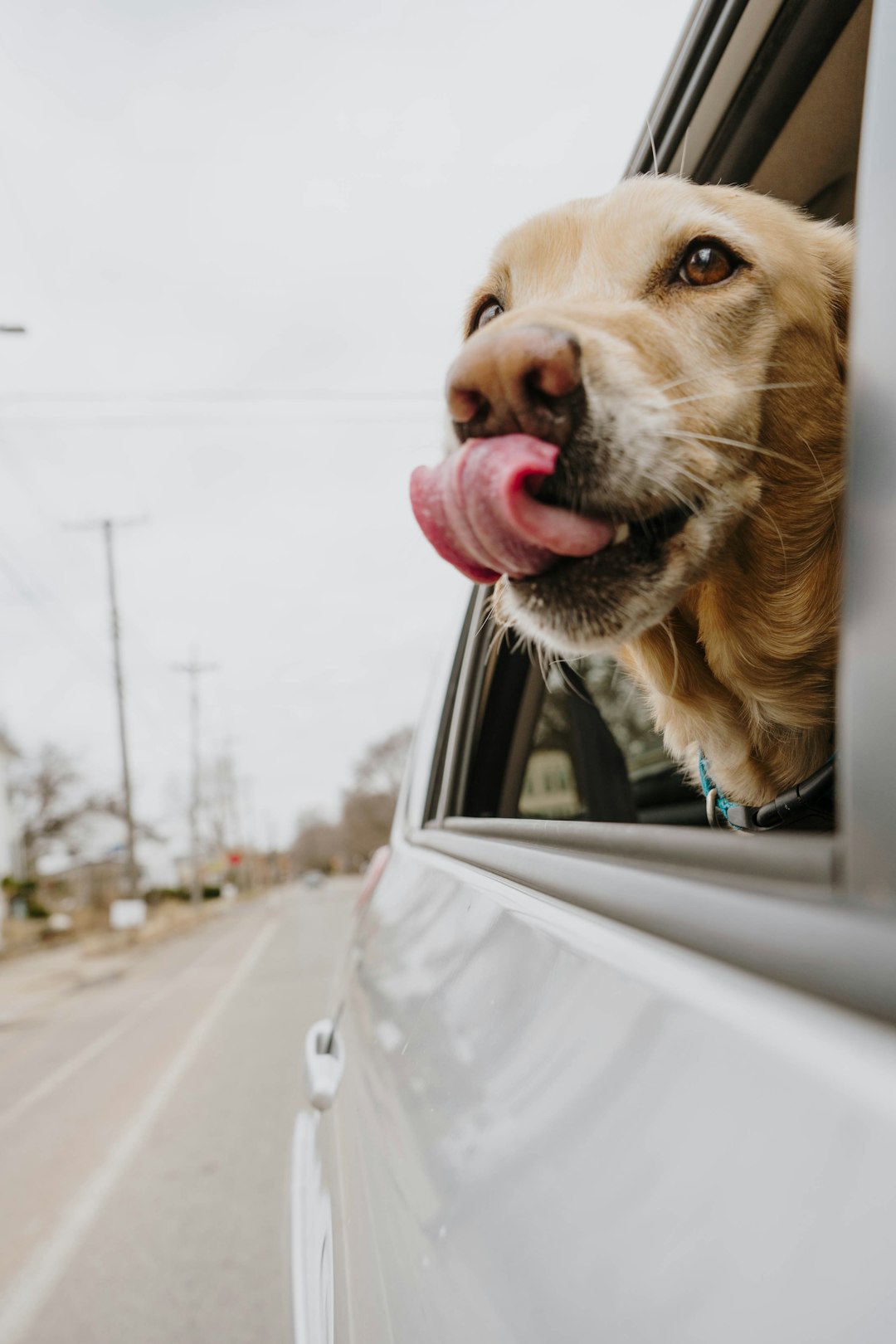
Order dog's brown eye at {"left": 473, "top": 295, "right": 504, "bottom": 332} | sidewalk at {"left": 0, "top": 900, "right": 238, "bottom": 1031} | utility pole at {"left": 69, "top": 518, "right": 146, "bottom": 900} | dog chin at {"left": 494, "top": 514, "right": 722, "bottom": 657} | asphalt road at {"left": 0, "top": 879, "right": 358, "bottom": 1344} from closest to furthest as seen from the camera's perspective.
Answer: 1. dog chin at {"left": 494, "top": 514, "right": 722, "bottom": 657}
2. dog's brown eye at {"left": 473, "top": 295, "right": 504, "bottom": 332}
3. asphalt road at {"left": 0, "top": 879, "right": 358, "bottom": 1344}
4. sidewalk at {"left": 0, "top": 900, "right": 238, "bottom": 1031}
5. utility pole at {"left": 69, "top": 518, "right": 146, "bottom": 900}

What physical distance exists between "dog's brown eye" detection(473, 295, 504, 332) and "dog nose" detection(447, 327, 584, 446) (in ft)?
3.19

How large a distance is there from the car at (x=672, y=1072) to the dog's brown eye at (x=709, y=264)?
0.34 metres

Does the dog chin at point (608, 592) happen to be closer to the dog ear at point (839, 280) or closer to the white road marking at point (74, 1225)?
the dog ear at point (839, 280)

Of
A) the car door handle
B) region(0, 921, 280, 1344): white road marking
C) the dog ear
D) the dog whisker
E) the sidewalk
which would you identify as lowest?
the sidewalk

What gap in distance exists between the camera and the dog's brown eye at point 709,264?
1828 millimetres

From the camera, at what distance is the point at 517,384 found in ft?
4.06

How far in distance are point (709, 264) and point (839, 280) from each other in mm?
298

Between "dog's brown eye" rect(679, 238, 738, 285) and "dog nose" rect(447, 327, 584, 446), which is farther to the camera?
"dog's brown eye" rect(679, 238, 738, 285)

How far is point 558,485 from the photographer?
138cm

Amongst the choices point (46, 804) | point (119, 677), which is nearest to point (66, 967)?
point (119, 677)

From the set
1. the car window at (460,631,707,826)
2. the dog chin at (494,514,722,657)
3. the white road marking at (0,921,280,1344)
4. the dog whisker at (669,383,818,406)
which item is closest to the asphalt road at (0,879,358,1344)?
the white road marking at (0,921,280,1344)

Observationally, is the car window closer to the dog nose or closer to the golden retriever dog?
the golden retriever dog

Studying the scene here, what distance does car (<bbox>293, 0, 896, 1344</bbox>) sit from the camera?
51 cm

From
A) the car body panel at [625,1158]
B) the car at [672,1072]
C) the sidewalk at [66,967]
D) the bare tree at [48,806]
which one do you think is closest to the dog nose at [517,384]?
the car at [672,1072]
